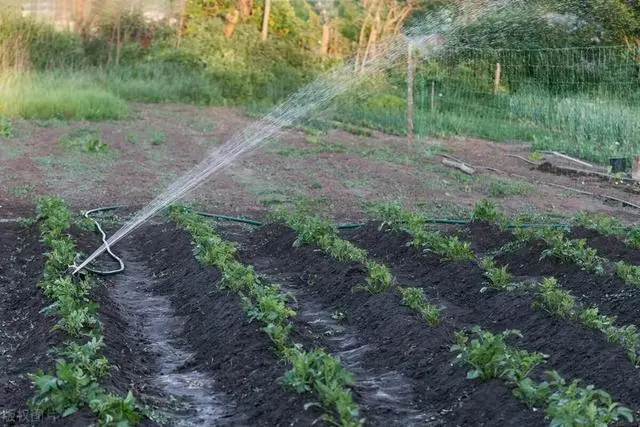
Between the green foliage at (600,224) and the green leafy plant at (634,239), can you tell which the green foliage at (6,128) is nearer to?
the green foliage at (600,224)

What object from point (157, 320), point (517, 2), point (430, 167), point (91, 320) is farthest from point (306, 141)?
point (91, 320)

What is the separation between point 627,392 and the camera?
18.4 feet

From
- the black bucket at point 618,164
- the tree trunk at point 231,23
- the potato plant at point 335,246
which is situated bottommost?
the black bucket at point 618,164

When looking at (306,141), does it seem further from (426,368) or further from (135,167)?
(426,368)

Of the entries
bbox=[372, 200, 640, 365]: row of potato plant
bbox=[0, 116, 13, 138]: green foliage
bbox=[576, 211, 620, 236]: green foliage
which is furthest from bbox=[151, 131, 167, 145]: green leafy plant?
bbox=[372, 200, 640, 365]: row of potato plant

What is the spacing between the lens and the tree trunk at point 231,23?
87.3 ft

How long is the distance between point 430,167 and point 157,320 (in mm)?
7898

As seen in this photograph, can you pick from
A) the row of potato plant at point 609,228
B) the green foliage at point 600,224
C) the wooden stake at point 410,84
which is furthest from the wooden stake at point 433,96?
the green foliage at point 600,224

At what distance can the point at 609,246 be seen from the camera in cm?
970

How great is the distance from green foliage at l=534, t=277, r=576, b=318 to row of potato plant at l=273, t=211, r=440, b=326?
0.73 meters

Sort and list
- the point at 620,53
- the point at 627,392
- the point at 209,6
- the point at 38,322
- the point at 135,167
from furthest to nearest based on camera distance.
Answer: the point at 209,6
the point at 620,53
the point at 135,167
the point at 38,322
the point at 627,392

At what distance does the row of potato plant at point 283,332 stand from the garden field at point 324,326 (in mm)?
15

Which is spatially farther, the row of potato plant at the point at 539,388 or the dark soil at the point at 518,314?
the dark soil at the point at 518,314

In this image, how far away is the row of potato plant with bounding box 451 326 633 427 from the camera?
15.2 feet
